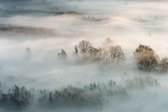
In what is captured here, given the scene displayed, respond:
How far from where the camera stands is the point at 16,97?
583ft

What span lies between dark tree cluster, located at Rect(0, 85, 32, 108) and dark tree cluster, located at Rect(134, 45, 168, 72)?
4307 cm

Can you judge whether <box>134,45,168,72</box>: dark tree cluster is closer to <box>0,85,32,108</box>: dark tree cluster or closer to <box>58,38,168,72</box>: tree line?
<box>58,38,168,72</box>: tree line

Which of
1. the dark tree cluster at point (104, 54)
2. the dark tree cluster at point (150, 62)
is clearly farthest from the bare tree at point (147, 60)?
the dark tree cluster at point (104, 54)

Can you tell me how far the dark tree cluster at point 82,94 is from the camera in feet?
569

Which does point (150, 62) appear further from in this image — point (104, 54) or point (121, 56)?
point (104, 54)

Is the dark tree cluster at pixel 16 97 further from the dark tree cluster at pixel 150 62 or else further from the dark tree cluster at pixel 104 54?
the dark tree cluster at pixel 150 62

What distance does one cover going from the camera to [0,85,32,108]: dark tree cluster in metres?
174

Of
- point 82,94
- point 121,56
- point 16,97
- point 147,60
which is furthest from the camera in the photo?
point 121,56

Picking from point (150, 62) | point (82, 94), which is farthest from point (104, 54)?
point (150, 62)

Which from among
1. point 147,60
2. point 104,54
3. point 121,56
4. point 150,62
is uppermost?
point 104,54

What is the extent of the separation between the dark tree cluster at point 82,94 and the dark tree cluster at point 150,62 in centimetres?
1200

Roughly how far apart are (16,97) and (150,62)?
51.6 metres

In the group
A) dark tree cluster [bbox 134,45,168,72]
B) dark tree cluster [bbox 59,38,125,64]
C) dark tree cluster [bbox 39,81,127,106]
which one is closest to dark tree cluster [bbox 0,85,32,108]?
dark tree cluster [bbox 39,81,127,106]

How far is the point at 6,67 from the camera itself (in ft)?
643
